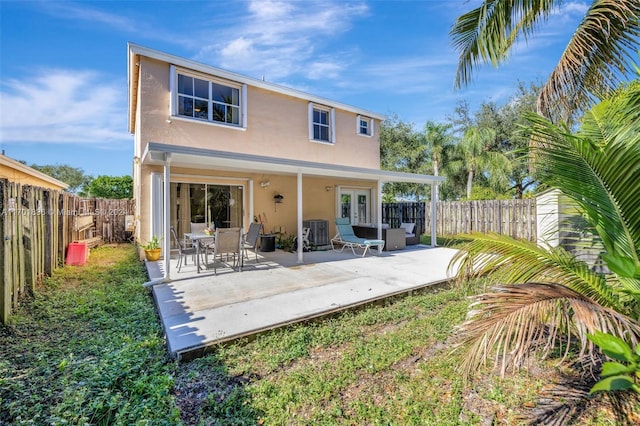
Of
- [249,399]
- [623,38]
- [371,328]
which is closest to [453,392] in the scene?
[371,328]

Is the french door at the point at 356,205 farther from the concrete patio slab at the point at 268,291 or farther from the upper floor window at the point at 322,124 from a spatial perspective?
the concrete patio slab at the point at 268,291

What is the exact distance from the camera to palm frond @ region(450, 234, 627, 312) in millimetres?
2424

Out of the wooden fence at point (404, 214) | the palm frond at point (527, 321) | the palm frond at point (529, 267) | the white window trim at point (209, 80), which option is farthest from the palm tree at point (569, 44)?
the wooden fence at point (404, 214)

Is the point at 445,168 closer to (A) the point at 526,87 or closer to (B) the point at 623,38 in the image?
(A) the point at 526,87

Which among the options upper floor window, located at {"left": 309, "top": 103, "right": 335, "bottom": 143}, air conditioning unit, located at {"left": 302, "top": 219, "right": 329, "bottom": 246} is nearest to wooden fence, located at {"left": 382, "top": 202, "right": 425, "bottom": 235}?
air conditioning unit, located at {"left": 302, "top": 219, "right": 329, "bottom": 246}

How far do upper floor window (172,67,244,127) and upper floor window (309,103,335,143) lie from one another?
3322 millimetres

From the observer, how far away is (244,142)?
1068 centimetres

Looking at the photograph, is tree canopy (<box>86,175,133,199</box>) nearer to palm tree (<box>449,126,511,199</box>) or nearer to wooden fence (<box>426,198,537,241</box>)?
wooden fence (<box>426,198,537,241</box>)

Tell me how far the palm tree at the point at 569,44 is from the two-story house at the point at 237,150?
4.37 metres

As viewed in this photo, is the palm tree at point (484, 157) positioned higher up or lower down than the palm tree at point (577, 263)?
higher up

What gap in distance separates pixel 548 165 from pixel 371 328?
3002mm

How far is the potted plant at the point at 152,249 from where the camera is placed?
27.8ft

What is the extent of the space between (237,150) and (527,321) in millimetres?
10020

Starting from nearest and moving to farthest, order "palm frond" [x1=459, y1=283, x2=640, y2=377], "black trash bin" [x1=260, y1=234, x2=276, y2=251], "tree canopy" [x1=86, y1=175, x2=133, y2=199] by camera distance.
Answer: "palm frond" [x1=459, y1=283, x2=640, y2=377] → "black trash bin" [x1=260, y1=234, x2=276, y2=251] → "tree canopy" [x1=86, y1=175, x2=133, y2=199]
